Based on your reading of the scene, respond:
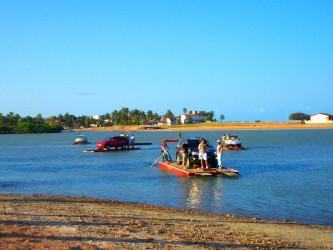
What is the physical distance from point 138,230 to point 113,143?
191 ft

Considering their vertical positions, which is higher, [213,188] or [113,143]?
[113,143]

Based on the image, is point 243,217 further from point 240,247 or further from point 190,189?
point 190,189

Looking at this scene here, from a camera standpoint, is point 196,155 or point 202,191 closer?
point 202,191

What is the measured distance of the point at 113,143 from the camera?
2817 inches

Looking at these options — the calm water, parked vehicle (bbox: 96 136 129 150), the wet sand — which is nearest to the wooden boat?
the calm water

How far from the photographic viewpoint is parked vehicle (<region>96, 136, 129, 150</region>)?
70.6 metres

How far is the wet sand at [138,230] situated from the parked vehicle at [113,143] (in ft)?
168

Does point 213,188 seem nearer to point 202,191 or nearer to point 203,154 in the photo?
point 202,191

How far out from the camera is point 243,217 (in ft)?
59.9

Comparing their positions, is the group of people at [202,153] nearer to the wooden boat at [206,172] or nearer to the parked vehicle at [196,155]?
the parked vehicle at [196,155]

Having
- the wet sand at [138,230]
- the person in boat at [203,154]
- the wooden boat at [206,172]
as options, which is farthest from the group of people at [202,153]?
the wet sand at [138,230]

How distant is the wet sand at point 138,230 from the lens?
11.7 m

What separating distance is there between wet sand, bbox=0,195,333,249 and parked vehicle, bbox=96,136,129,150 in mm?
51141

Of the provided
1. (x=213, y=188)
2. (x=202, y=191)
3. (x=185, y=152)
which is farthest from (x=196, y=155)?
(x=202, y=191)
